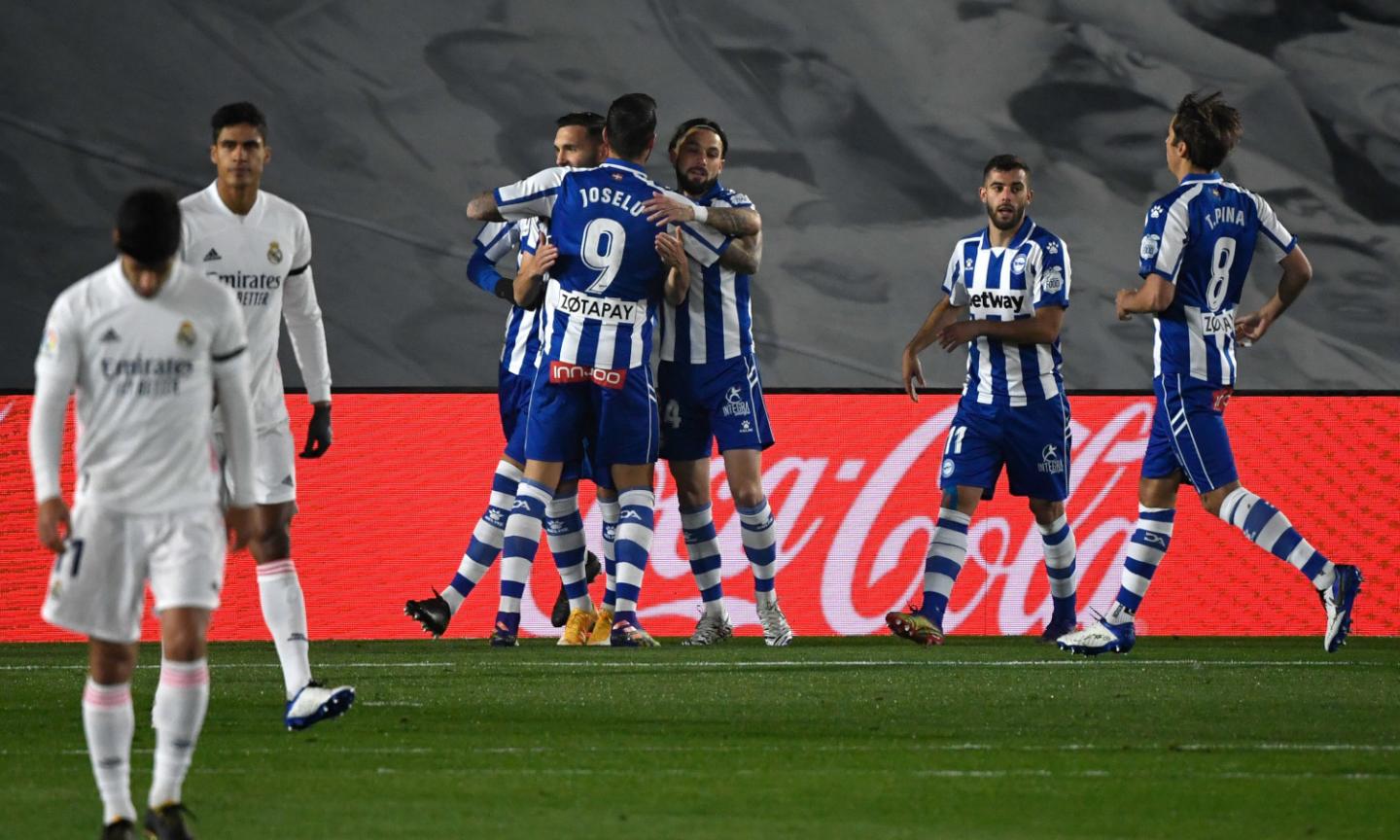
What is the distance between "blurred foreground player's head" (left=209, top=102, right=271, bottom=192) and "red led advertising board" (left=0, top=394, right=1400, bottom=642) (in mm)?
3918

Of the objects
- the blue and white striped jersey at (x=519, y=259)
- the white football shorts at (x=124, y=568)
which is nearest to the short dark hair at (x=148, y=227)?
the white football shorts at (x=124, y=568)

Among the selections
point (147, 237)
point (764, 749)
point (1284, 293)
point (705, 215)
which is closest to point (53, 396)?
point (147, 237)

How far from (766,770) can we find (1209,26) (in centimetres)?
1210

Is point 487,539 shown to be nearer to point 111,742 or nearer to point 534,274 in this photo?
point 534,274


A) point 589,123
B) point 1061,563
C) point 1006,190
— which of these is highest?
point 589,123

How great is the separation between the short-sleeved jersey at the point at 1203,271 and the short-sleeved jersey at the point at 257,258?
11.6 ft

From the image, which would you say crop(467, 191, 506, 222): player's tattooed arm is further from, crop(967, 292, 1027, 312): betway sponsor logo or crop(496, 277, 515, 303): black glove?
crop(967, 292, 1027, 312): betway sponsor logo

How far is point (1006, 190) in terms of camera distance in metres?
8.63

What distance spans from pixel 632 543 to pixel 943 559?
1.30m

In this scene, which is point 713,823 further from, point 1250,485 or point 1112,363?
point 1112,363

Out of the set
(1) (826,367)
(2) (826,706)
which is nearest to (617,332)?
(2) (826,706)

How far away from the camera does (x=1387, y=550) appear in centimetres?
988

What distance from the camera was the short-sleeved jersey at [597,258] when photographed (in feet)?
26.7

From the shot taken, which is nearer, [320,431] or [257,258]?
[257,258]
